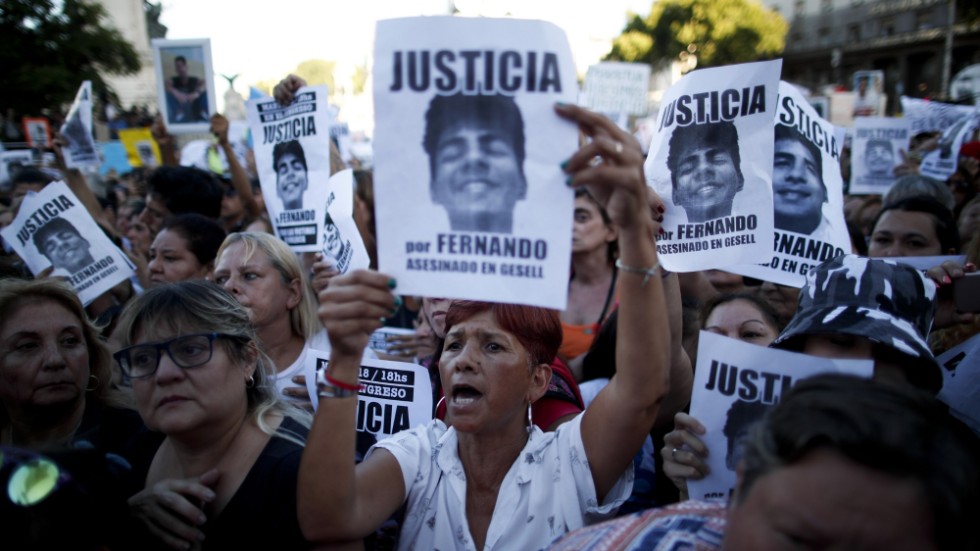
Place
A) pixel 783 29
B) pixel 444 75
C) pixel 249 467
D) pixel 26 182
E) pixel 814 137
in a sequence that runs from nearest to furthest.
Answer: pixel 444 75 < pixel 249 467 < pixel 814 137 < pixel 26 182 < pixel 783 29

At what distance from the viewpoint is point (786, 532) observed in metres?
1.31

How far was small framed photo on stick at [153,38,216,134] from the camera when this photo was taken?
252 inches

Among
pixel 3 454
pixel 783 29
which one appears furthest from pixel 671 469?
pixel 783 29

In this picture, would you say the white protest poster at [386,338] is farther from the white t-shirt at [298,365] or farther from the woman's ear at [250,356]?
the woman's ear at [250,356]

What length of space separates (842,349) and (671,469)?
0.58 meters

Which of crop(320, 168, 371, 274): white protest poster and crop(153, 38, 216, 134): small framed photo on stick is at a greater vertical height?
crop(153, 38, 216, 134): small framed photo on stick

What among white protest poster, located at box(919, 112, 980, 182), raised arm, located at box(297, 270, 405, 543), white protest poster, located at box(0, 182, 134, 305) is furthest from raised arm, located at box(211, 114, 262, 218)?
white protest poster, located at box(919, 112, 980, 182)

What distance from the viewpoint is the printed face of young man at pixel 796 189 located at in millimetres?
3174

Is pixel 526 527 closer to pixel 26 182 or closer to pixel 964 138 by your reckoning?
pixel 26 182

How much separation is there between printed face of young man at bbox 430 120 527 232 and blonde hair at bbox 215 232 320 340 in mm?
2233

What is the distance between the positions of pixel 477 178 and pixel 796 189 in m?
1.99

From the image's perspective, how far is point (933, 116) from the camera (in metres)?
8.39

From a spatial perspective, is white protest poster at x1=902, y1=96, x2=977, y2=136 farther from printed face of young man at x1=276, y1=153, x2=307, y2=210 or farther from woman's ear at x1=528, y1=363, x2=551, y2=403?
woman's ear at x1=528, y1=363, x2=551, y2=403

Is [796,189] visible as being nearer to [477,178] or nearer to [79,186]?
[477,178]
